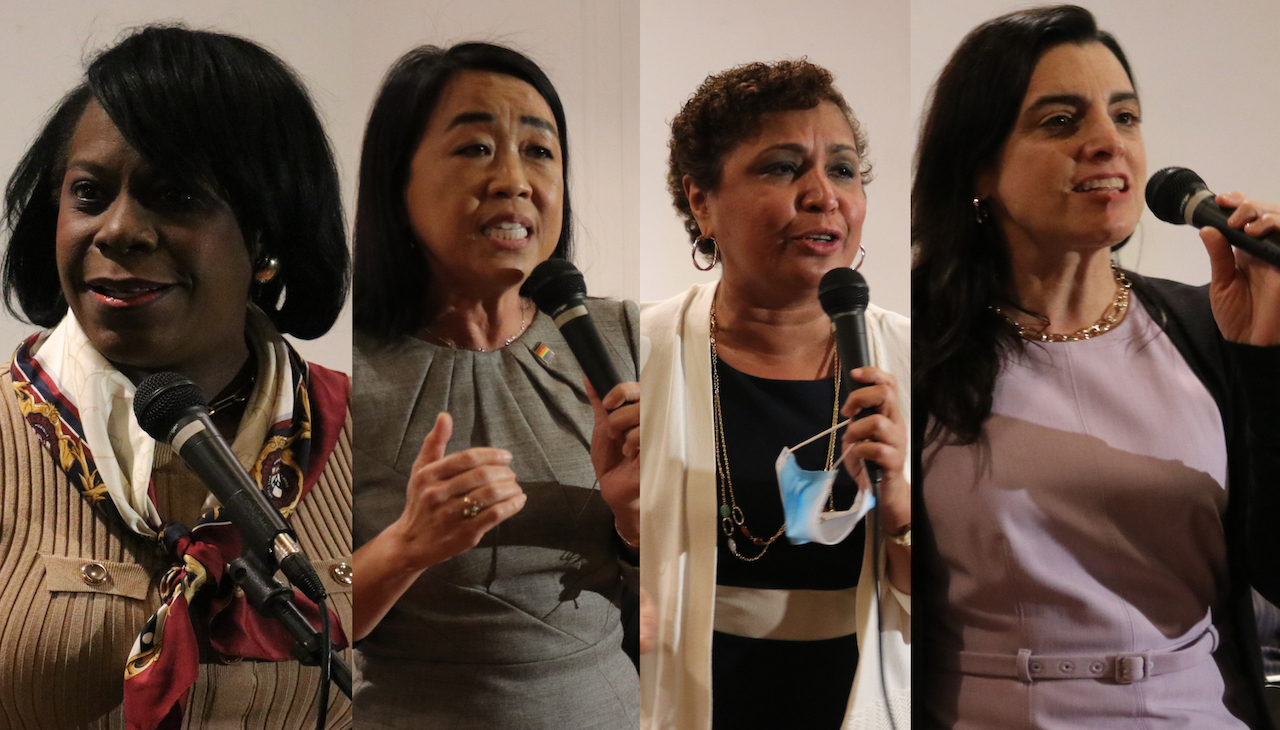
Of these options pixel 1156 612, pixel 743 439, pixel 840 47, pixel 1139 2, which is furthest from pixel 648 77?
pixel 1156 612

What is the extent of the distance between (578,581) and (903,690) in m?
0.69

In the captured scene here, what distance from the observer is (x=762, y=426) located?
2.10 meters

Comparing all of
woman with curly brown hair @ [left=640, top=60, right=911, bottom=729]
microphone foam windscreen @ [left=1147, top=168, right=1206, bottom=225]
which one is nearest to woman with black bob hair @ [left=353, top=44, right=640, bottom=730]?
woman with curly brown hair @ [left=640, top=60, right=911, bottom=729]

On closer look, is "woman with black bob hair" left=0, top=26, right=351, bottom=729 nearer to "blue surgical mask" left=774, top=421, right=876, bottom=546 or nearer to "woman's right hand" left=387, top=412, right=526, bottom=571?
"woman's right hand" left=387, top=412, right=526, bottom=571

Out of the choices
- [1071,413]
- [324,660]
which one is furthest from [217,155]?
[1071,413]

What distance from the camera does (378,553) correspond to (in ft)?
6.49

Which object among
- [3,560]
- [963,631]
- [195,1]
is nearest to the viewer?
[3,560]

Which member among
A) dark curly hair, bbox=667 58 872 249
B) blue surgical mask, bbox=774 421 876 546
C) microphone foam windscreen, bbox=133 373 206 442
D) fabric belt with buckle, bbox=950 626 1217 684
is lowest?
fabric belt with buckle, bbox=950 626 1217 684

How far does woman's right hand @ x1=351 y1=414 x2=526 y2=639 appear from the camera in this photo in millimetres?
1974

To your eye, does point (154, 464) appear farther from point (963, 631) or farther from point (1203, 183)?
point (1203, 183)

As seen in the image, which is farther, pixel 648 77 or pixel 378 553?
pixel 648 77

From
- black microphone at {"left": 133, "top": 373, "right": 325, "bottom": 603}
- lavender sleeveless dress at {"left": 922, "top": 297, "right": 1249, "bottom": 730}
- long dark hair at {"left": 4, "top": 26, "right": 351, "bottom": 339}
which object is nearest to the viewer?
black microphone at {"left": 133, "top": 373, "right": 325, "bottom": 603}

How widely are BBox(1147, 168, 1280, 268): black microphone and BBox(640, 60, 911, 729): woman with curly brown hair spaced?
58cm

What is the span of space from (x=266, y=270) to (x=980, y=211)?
4.68 feet
